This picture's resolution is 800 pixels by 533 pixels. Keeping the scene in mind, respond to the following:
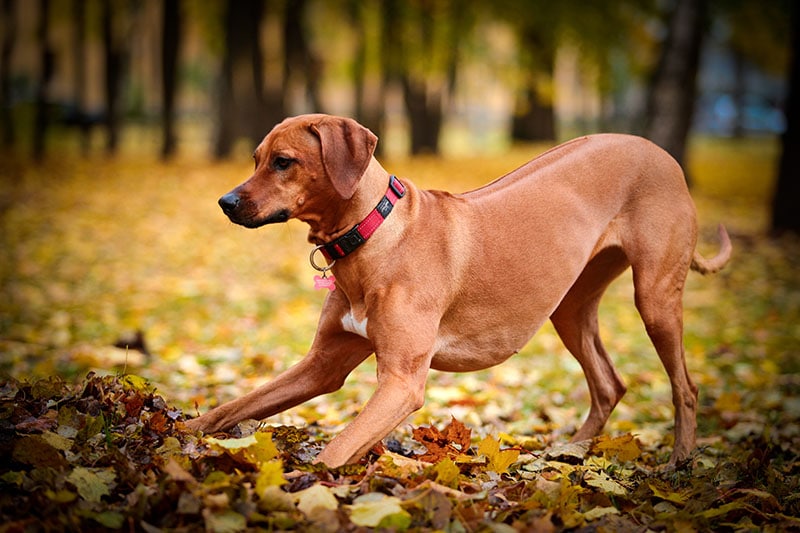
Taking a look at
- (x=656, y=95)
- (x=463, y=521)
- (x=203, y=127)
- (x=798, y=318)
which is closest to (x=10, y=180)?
(x=656, y=95)

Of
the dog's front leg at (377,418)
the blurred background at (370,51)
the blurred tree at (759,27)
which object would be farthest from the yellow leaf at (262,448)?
the blurred tree at (759,27)

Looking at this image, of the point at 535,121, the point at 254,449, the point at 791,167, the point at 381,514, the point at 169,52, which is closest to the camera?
the point at 381,514

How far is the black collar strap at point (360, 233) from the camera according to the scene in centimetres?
381

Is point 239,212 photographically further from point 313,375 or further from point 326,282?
point 313,375

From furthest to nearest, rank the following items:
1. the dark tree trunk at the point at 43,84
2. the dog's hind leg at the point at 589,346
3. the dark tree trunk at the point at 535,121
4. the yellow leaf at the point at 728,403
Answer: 1. the dark tree trunk at the point at 535,121
2. the dark tree trunk at the point at 43,84
3. the yellow leaf at the point at 728,403
4. the dog's hind leg at the point at 589,346

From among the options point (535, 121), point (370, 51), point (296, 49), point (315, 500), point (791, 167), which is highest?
point (296, 49)

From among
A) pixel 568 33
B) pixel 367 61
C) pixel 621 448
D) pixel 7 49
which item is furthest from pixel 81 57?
pixel 621 448

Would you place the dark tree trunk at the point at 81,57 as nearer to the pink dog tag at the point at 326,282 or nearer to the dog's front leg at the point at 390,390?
the pink dog tag at the point at 326,282

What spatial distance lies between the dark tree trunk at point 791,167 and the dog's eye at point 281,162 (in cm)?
1075

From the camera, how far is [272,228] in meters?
14.1

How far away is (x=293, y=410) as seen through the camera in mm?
5695

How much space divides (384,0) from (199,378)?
1903cm

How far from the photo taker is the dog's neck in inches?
150

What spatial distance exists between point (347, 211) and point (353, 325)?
547 millimetres
